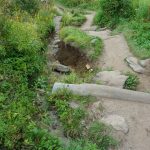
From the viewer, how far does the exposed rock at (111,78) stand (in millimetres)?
8594

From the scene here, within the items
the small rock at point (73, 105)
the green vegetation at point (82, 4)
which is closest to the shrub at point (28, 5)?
the green vegetation at point (82, 4)

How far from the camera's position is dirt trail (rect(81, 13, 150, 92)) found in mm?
8953

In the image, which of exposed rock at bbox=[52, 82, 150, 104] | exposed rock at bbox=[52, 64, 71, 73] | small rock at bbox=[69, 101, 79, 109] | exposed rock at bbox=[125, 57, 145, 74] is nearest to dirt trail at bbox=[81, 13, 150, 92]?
exposed rock at bbox=[125, 57, 145, 74]

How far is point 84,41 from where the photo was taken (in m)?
11.1

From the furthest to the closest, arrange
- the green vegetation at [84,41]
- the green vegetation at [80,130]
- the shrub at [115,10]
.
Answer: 1. the shrub at [115,10]
2. the green vegetation at [84,41]
3. the green vegetation at [80,130]

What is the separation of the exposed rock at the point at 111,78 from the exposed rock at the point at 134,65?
1.58 ft

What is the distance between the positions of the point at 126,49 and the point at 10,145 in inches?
216

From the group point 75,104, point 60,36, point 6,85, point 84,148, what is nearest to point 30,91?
point 6,85

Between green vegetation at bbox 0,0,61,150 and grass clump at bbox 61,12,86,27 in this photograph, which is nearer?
green vegetation at bbox 0,0,61,150

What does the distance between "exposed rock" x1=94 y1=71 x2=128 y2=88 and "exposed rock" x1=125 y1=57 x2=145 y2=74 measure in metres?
0.48

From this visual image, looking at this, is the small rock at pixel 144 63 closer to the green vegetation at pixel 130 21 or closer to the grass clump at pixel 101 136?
the green vegetation at pixel 130 21

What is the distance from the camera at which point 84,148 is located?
6.25m

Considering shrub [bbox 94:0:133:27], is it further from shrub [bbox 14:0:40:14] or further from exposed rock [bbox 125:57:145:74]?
exposed rock [bbox 125:57:145:74]

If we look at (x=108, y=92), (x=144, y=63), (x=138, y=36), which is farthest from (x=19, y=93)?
(x=138, y=36)
